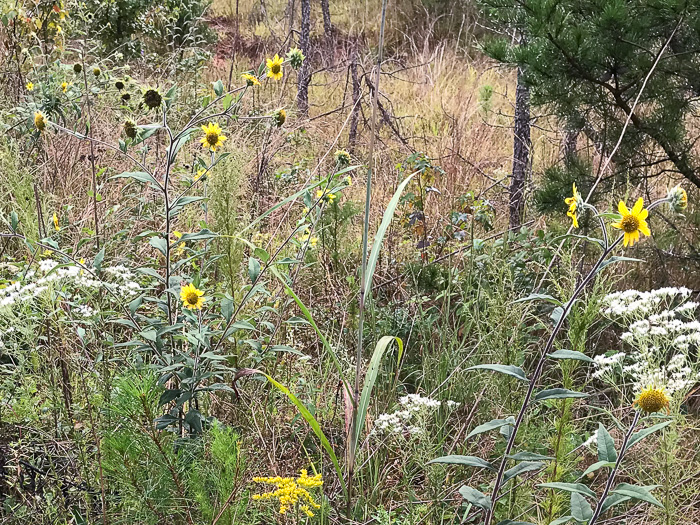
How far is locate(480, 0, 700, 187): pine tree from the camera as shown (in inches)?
90.4

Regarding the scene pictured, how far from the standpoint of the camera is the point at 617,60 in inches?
94.6

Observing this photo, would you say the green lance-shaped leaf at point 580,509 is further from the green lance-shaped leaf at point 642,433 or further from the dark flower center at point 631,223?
the dark flower center at point 631,223

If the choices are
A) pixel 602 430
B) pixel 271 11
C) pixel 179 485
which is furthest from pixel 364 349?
pixel 271 11

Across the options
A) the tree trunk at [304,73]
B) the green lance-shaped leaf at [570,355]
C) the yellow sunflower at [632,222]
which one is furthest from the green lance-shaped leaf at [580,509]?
the tree trunk at [304,73]

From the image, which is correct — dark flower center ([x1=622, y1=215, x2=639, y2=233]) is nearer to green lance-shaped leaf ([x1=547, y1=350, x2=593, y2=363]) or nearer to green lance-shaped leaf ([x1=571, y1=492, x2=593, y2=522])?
green lance-shaped leaf ([x1=547, y1=350, x2=593, y2=363])

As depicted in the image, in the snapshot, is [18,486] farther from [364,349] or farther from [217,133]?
[364,349]

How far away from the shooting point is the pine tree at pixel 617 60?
230 cm

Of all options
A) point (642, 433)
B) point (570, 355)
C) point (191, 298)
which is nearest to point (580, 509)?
point (642, 433)

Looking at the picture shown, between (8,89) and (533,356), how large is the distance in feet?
11.4

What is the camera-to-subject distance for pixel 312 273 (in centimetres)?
292

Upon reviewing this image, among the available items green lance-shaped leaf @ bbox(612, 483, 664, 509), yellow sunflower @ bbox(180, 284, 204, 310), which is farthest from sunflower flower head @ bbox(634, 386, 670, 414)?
yellow sunflower @ bbox(180, 284, 204, 310)

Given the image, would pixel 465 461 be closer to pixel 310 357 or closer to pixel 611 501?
pixel 611 501

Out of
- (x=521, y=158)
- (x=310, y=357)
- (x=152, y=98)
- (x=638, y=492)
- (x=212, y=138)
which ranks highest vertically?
(x=152, y=98)

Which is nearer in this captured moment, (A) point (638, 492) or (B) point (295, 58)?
(A) point (638, 492)
